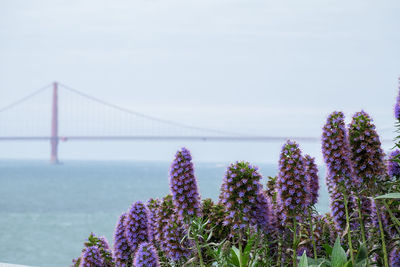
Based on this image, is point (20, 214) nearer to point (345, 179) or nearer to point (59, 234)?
point (59, 234)

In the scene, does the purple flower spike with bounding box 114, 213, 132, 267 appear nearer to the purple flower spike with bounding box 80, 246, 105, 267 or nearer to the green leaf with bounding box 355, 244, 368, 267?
the purple flower spike with bounding box 80, 246, 105, 267

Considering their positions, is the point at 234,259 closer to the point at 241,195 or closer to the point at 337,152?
the point at 241,195

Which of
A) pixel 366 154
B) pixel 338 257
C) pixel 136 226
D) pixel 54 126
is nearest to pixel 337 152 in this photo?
pixel 366 154

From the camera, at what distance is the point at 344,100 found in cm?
8556

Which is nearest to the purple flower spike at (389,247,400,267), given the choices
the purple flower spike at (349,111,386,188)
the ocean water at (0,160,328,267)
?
the purple flower spike at (349,111,386,188)

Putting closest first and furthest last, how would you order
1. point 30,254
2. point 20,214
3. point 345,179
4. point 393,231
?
point 345,179 → point 393,231 → point 30,254 → point 20,214

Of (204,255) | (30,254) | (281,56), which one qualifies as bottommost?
(30,254)

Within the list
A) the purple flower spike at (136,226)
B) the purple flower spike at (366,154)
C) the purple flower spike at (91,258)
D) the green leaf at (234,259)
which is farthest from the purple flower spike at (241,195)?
the purple flower spike at (91,258)

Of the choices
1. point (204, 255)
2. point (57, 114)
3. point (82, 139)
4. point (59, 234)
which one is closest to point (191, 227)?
point (204, 255)

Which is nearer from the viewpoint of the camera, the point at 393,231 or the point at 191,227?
the point at 191,227

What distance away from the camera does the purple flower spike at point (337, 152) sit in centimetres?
230

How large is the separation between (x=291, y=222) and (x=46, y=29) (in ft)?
289

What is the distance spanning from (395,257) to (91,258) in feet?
4.97

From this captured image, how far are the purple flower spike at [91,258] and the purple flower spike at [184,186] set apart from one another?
0.70 metres
